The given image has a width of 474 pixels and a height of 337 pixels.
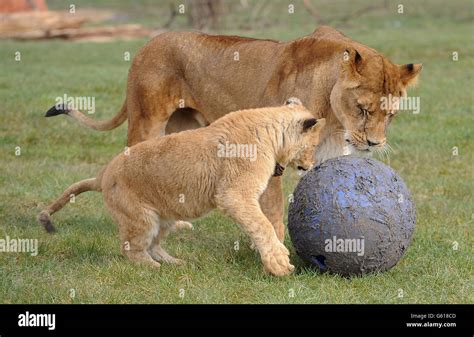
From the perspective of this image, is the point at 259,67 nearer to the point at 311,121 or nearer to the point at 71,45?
the point at 311,121

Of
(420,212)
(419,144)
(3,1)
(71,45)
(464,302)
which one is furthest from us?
(3,1)

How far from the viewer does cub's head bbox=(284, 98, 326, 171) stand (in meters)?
5.81

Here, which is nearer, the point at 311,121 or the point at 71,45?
the point at 311,121

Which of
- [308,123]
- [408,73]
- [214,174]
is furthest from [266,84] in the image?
[214,174]

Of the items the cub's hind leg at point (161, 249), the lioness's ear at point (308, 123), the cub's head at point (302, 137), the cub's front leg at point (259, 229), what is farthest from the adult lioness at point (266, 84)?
the cub's front leg at point (259, 229)

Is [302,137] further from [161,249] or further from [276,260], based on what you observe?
Result: [161,249]

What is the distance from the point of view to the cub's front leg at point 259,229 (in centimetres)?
557

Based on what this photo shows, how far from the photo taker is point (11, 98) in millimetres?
12328

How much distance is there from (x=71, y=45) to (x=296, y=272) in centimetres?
1349

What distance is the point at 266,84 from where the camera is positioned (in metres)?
6.94

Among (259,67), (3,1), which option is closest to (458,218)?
(259,67)

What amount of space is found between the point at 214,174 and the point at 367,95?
1190mm

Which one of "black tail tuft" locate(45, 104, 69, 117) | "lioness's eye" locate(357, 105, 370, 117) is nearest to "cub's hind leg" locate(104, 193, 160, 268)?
"black tail tuft" locate(45, 104, 69, 117)

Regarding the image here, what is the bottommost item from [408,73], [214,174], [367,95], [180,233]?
[180,233]
